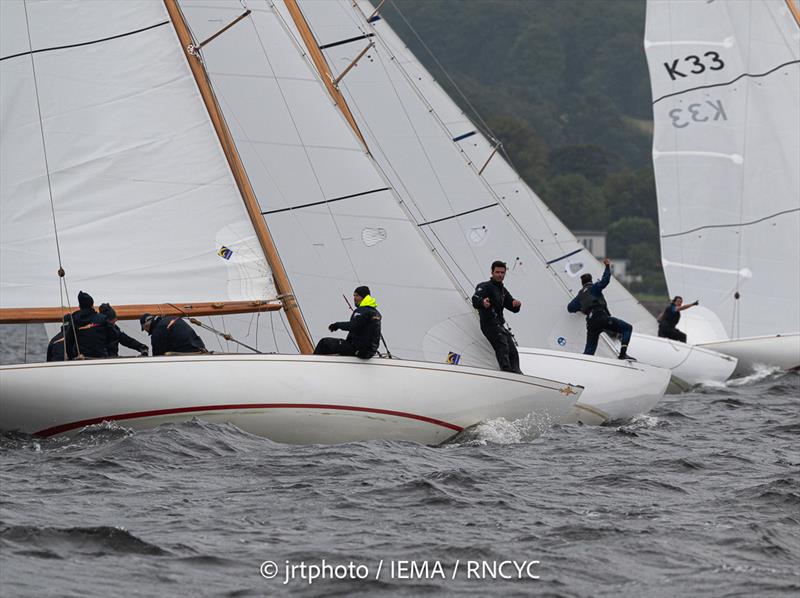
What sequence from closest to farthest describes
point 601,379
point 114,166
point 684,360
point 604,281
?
point 114,166, point 601,379, point 604,281, point 684,360

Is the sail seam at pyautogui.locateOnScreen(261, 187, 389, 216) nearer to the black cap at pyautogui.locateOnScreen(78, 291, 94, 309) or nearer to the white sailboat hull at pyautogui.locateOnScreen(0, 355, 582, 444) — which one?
the white sailboat hull at pyautogui.locateOnScreen(0, 355, 582, 444)

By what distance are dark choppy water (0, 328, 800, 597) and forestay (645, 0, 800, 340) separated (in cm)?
1108

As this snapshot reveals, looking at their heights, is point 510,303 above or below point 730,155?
below

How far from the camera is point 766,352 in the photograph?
20.7 meters

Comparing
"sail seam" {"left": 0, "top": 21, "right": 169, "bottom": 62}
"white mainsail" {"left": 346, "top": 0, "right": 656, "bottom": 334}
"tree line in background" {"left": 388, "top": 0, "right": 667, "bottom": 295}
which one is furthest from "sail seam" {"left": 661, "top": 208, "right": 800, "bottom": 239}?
"tree line in background" {"left": 388, "top": 0, "right": 667, "bottom": 295}

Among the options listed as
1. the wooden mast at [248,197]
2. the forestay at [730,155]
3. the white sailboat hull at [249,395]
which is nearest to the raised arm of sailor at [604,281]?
the white sailboat hull at [249,395]

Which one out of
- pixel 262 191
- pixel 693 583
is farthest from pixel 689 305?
pixel 693 583

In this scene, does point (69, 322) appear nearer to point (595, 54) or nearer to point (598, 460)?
point (598, 460)

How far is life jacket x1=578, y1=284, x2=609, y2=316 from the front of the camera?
1427 cm

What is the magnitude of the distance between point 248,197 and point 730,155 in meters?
13.0

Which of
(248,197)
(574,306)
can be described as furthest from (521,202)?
(248,197)

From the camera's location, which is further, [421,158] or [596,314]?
[421,158]

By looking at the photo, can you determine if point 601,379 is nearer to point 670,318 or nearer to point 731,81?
point 670,318

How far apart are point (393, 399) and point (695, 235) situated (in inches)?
526
